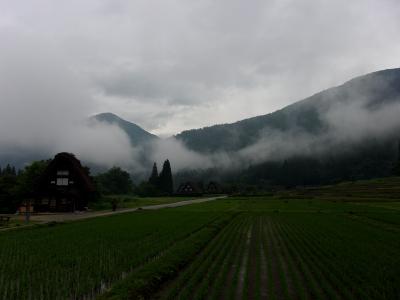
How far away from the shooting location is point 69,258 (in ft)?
60.3

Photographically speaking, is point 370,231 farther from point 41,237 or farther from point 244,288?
point 41,237

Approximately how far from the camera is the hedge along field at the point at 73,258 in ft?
43.3

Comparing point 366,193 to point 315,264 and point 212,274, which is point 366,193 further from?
point 212,274

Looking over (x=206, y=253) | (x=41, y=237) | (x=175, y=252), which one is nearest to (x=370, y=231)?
(x=206, y=253)

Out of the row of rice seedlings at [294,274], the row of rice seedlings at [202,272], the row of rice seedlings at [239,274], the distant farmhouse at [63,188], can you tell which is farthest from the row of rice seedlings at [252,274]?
the distant farmhouse at [63,188]

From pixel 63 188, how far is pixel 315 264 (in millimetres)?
56264

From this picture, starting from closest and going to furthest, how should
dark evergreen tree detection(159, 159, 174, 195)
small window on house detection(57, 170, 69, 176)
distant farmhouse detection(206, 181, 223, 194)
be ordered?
small window on house detection(57, 170, 69, 176) → dark evergreen tree detection(159, 159, 174, 195) → distant farmhouse detection(206, 181, 223, 194)

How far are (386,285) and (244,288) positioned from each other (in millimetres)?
5693

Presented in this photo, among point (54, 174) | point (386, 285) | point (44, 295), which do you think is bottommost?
point (386, 285)

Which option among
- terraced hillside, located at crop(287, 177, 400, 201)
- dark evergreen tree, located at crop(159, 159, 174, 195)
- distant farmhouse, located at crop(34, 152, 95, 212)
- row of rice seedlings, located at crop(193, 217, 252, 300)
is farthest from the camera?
dark evergreen tree, located at crop(159, 159, 174, 195)

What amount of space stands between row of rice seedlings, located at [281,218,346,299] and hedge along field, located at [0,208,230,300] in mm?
7369

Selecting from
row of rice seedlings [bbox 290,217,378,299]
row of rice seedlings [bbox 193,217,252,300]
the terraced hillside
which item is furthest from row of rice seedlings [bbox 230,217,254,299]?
the terraced hillside

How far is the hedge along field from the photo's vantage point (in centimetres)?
1321

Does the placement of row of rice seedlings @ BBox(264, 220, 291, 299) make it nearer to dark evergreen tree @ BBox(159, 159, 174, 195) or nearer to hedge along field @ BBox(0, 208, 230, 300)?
hedge along field @ BBox(0, 208, 230, 300)
